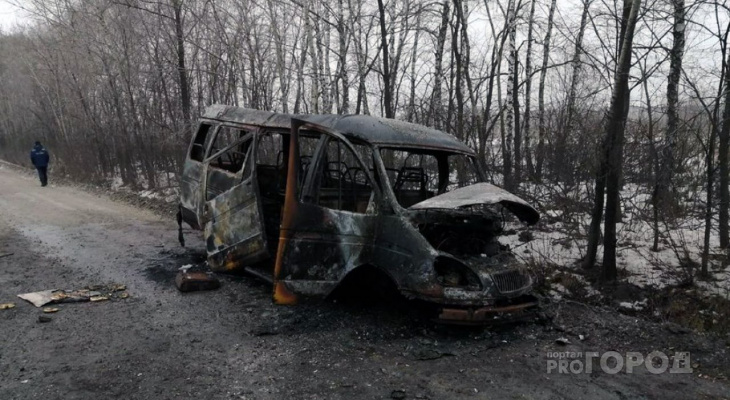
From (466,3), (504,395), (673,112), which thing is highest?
(466,3)

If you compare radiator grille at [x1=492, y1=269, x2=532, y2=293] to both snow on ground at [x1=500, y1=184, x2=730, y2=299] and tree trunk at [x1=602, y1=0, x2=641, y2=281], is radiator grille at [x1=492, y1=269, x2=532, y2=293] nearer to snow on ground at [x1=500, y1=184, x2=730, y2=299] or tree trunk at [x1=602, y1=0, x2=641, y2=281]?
tree trunk at [x1=602, y1=0, x2=641, y2=281]

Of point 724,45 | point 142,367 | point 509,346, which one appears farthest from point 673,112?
point 142,367

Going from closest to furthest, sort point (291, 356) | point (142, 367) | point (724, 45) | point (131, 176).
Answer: point (142, 367) < point (291, 356) < point (724, 45) < point (131, 176)

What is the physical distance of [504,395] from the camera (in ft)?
11.6

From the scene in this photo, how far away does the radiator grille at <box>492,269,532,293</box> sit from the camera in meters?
4.30

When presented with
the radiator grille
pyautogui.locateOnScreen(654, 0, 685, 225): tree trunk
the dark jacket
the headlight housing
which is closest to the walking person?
the dark jacket

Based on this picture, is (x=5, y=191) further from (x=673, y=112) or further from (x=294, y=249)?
(x=673, y=112)

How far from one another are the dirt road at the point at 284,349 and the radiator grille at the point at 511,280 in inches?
20.5

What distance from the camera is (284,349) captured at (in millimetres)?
4254

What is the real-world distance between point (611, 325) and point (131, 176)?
16.1 m

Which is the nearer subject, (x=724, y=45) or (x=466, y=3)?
(x=724, y=45)

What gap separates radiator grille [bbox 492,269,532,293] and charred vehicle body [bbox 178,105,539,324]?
1 cm

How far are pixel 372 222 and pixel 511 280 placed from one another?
1409 millimetres

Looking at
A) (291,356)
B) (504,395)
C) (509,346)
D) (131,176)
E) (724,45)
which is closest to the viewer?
(504,395)
